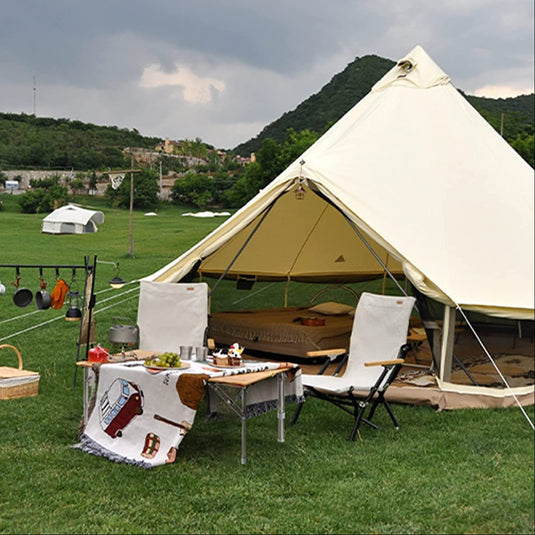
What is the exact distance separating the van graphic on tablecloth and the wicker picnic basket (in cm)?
135

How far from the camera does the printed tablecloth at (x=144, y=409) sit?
12.6 feet

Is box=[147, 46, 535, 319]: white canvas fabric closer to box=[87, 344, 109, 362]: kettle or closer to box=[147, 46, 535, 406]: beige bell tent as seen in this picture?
box=[147, 46, 535, 406]: beige bell tent

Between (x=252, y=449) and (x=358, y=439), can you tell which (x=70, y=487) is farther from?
(x=358, y=439)

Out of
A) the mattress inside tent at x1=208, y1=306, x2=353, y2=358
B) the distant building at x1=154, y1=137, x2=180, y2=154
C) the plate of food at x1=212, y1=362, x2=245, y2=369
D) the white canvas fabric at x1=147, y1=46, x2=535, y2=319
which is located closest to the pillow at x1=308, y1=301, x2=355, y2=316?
the mattress inside tent at x1=208, y1=306, x2=353, y2=358

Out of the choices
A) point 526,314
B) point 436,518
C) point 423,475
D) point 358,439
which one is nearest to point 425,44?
point 526,314

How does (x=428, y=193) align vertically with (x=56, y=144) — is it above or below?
below

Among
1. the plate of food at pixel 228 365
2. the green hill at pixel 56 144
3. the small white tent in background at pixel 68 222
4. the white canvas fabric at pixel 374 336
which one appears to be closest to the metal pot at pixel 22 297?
the plate of food at pixel 228 365

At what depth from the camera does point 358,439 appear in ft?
14.1

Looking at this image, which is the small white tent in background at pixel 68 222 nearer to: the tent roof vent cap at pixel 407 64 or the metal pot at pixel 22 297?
the tent roof vent cap at pixel 407 64

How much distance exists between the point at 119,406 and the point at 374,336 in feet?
6.08

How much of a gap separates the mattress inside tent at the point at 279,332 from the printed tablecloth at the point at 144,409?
2010 millimetres

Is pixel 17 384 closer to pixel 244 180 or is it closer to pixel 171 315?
pixel 171 315

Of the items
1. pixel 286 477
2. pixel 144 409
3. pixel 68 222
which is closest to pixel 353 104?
pixel 68 222

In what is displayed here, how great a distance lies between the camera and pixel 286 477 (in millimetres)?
3648
